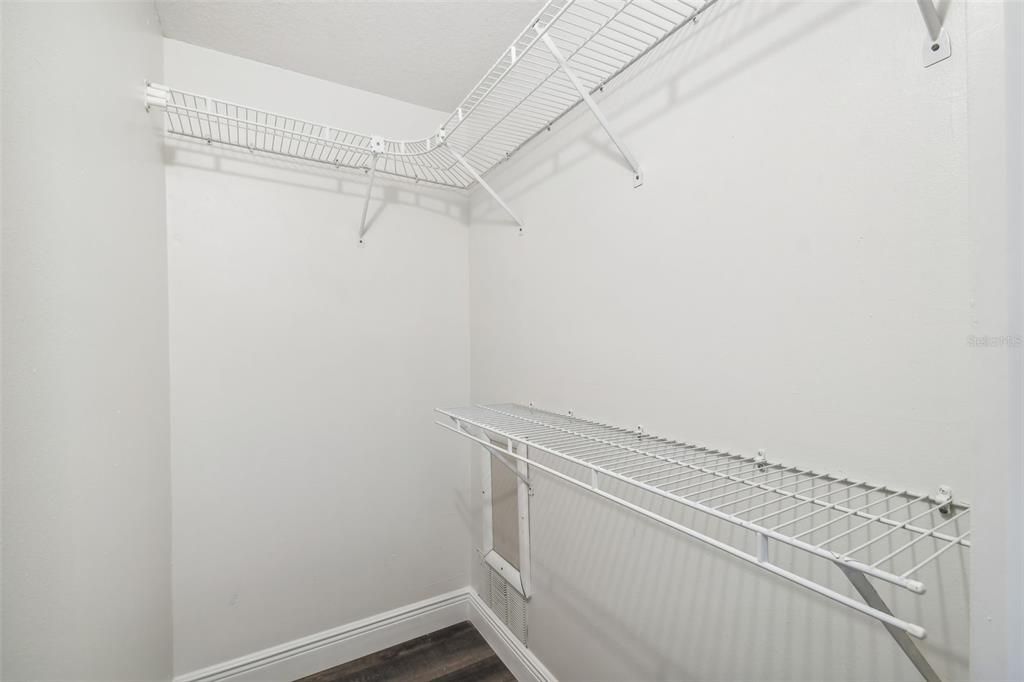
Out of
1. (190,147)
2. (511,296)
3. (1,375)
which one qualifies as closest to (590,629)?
(511,296)

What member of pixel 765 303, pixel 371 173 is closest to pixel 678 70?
pixel 765 303

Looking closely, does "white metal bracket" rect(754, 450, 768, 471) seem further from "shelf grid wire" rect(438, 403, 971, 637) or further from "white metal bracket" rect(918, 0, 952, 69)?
"white metal bracket" rect(918, 0, 952, 69)

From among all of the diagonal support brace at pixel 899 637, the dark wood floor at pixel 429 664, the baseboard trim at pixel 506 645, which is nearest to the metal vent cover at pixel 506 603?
the baseboard trim at pixel 506 645

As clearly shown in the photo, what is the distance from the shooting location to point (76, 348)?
0.68m

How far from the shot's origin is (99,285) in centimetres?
79

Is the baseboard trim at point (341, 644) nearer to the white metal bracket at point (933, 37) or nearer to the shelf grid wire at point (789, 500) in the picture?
the shelf grid wire at point (789, 500)

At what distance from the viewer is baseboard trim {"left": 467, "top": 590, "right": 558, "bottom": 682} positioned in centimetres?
151

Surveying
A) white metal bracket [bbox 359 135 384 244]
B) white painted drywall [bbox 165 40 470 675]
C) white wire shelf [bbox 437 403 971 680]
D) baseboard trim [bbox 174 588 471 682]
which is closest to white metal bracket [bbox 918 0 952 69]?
white wire shelf [bbox 437 403 971 680]

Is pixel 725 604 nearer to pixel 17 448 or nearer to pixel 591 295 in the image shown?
pixel 591 295

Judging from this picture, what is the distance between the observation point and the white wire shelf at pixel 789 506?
1.57 ft

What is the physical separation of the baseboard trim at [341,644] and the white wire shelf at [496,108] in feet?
5.97

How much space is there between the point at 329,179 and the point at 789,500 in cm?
183

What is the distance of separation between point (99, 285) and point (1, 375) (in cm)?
40

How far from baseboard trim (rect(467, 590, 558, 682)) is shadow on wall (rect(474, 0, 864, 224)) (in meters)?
1.67
